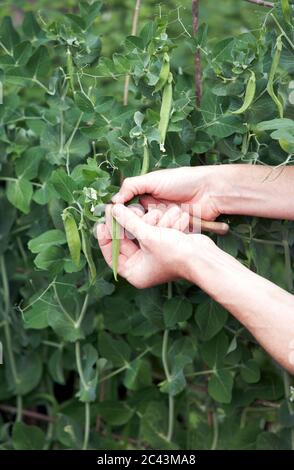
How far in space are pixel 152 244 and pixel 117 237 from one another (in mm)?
58

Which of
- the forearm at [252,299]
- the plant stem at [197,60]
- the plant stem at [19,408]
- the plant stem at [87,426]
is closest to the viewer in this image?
the forearm at [252,299]

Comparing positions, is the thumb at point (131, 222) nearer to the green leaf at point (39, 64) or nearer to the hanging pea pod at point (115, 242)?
the hanging pea pod at point (115, 242)

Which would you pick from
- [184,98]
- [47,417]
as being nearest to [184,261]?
[184,98]

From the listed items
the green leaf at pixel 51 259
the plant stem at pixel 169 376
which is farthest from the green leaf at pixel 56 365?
the green leaf at pixel 51 259

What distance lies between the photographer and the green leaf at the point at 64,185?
4.15ft

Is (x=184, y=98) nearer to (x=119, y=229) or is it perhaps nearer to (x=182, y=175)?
(x=182, y=175)

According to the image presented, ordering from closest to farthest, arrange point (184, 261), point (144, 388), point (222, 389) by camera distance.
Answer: point (184, 261) → point (222, 389) → point (144, 388)

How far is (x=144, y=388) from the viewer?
1.59 meters

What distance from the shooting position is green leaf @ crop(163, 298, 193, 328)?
1.42 metres

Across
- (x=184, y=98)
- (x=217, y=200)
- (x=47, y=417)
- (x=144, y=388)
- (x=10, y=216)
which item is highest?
(x=184, y=98)

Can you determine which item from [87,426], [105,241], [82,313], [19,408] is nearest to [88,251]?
[105,241]

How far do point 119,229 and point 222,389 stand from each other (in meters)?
0.43

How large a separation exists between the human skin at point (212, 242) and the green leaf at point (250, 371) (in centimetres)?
33

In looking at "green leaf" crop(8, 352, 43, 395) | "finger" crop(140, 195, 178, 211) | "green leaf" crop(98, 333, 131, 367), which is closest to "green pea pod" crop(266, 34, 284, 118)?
"finger" crop(140, 195, 178, 211)
